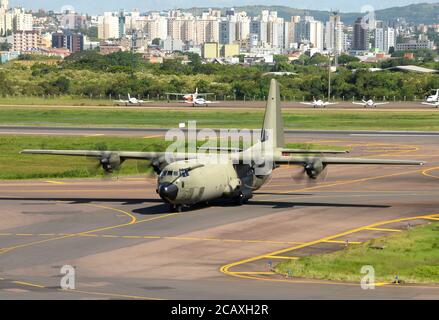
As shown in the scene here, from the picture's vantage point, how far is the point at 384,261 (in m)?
45.8

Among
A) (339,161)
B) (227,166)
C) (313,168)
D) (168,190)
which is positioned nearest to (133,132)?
(227,166)

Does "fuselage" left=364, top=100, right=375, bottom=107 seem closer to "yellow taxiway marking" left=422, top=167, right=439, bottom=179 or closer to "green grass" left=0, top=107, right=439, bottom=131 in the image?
"green grass" left=0, top=107, right=439, bottom=131

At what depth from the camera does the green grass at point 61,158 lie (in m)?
82.8

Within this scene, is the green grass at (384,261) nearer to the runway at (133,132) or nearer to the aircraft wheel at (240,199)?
the aircraft wheel at (240,199)

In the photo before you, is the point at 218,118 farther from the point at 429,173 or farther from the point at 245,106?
the point at 429,173

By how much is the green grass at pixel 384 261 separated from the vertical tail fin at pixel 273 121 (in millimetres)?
17544

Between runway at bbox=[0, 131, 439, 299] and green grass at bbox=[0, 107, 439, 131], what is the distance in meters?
54.8

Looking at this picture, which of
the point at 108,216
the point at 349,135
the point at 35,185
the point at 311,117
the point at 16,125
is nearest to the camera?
the point at 108,216

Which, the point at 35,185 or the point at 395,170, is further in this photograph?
the point at 395,170

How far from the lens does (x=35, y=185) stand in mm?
75188
